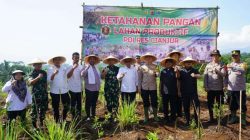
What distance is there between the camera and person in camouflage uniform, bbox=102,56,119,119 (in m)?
8.16

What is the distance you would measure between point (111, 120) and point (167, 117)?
1.28m

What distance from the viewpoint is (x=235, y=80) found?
7586mm

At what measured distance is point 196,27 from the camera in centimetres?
1060

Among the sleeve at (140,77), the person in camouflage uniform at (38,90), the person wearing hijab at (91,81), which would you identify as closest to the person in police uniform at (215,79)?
the sleeve at (140,77)

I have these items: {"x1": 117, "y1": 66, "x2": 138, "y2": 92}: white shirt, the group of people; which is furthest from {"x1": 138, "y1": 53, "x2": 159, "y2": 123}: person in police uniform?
{"x1": 117, "y1": 66, "x2": 138, "y2": 92}: white shirt

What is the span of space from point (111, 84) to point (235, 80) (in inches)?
110

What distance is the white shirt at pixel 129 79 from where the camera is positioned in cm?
801

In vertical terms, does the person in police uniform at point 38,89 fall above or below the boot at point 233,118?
above

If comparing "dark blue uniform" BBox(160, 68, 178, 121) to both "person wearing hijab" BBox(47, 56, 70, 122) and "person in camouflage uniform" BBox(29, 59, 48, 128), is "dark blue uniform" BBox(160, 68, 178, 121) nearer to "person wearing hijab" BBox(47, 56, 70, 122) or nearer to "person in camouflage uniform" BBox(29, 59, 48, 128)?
"person wearing hijab" BBox(47, 56, 70, 122)

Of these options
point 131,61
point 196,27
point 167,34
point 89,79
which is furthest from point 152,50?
point 89,79

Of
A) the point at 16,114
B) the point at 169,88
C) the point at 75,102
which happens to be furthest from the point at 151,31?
the point at 16,114

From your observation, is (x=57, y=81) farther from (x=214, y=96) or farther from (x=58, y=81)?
(x=214, y=96)

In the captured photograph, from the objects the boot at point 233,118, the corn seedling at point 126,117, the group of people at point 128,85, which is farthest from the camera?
the boot at point 233,118

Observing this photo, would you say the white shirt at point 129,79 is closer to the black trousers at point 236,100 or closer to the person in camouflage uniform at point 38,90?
the person in camouflage uniform at point 38,90
